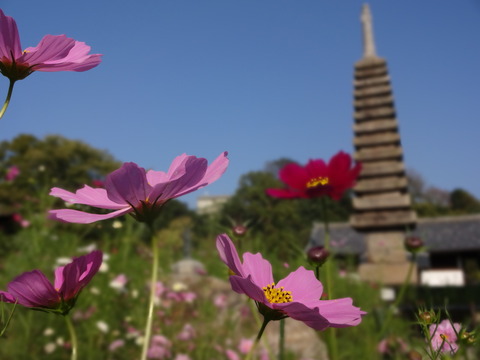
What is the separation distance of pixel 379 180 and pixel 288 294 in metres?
8.32

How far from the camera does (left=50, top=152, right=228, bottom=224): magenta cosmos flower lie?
34 centimetres

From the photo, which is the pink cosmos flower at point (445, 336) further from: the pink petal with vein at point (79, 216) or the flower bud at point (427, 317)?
the pink petal with vein at point (79, 216)

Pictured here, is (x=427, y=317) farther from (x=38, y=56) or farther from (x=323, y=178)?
(x=323, y=178)

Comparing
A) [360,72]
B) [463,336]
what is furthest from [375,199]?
[463,336]

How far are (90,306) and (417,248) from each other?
2.04m

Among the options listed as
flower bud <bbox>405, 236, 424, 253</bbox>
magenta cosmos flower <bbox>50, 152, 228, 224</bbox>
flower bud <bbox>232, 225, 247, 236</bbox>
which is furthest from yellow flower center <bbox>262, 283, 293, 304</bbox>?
flower bud <bbox>405, 236, 424, 253</bbox>

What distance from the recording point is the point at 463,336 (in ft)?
1.16

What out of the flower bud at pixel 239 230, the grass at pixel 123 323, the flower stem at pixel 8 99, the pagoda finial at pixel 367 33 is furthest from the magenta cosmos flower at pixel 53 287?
the pagoda finial at pixel 367 33

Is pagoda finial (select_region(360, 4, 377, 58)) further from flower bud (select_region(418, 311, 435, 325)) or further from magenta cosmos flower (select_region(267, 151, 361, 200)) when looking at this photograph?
flower bud (select_region(418, 311, 435, 325))

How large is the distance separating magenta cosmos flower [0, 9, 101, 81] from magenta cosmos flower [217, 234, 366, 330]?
0.20m

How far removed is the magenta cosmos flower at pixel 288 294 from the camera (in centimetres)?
31

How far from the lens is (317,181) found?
1112 millimetres

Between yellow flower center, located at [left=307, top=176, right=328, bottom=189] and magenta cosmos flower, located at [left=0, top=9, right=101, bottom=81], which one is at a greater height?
magenta cosmos flower, located at [left=0, top=9, right=101, bottom=81]

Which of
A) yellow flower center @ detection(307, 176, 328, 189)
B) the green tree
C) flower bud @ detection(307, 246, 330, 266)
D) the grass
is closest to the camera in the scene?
flower bud @ detection(307, 246, 330, 266)
